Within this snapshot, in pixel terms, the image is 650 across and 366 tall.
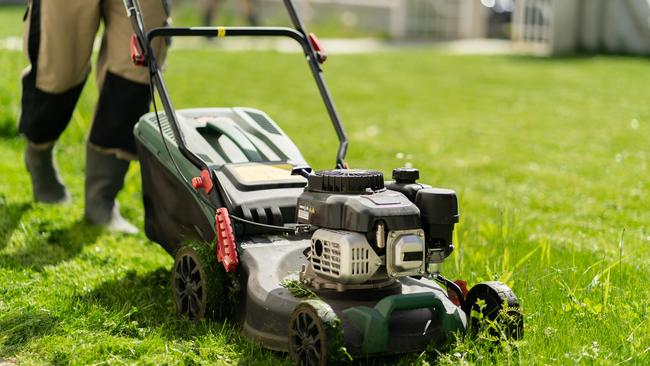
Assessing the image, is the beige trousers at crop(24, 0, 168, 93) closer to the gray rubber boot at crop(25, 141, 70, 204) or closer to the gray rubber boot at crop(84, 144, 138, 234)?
the gray rubber boot at crop(84, 144, 138, 234)

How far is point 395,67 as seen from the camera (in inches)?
435

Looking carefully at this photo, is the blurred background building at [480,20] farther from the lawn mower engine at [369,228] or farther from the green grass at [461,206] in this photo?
the lawn mower engine at [369,228]

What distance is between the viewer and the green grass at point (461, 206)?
9.71ft

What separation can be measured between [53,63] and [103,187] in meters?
0.56

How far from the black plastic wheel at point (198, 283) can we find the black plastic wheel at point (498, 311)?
76 centimetres

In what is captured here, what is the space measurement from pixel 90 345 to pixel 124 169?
160 centimetres

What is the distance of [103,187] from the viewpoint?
441 centimetres

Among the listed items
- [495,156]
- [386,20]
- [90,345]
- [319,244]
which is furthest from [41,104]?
[386,20]

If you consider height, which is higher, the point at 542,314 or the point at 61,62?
the point at 61,62

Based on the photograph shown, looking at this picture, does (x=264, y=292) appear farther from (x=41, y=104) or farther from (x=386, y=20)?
(x=386, y=20)

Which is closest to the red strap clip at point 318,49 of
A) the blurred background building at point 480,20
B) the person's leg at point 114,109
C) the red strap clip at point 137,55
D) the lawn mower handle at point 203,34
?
the lawn mower handle at point 203,34

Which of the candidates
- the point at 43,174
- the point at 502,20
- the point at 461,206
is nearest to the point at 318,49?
the point at 461,206

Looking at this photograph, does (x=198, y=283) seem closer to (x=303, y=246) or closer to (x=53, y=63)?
(x=303, y=246)

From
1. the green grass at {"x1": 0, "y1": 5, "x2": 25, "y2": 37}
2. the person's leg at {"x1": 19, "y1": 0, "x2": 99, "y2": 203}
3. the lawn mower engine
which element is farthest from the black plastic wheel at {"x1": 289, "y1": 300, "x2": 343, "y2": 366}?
the green grass at {"x1": 0, "y1": 5, "x2": 25, "y2": 37}
